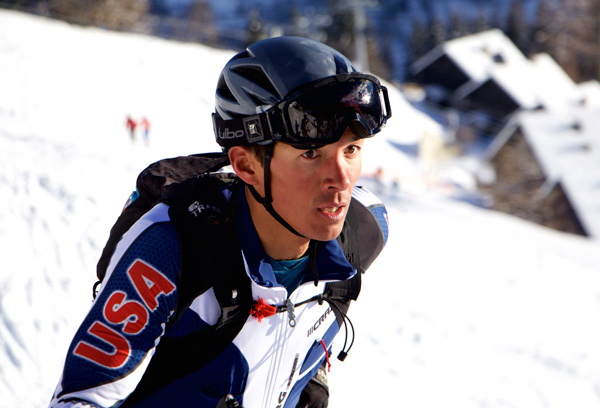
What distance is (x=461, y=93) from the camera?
174ft

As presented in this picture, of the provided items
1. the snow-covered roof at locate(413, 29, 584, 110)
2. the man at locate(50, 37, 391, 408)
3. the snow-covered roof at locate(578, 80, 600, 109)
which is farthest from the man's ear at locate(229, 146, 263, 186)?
the snow-covered roof at locate(578, 80, 600, 109)

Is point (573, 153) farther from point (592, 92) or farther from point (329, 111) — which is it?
point (329, 111)

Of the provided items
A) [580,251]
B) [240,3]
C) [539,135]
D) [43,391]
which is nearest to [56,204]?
[43,391]

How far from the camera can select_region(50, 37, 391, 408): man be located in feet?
6.62

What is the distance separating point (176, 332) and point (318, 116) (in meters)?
0.97

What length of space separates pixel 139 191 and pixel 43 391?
132 inches

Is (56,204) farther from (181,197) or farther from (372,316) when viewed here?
(181,197)

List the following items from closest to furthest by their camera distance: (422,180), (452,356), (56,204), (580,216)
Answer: (452,356) → (56,204) → (580,216) → (422,180)

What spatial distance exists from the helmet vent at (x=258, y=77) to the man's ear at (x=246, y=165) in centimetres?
26

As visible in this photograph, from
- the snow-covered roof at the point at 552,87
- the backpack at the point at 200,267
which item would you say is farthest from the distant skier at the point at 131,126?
the snow-covered roof at the point at 552,87

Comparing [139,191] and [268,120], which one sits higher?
[268,120]

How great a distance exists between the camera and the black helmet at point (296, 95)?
2189 mm

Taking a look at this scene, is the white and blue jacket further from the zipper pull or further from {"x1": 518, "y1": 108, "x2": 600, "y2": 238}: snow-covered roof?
{"x1": 518, "y1": 108, "x2": 600, "y2": 238}: snow-covered roof

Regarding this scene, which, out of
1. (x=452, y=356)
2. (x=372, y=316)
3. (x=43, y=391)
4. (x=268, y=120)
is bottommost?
(x=452, y=356)
